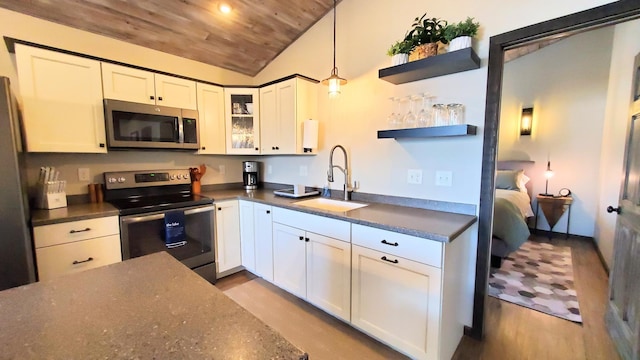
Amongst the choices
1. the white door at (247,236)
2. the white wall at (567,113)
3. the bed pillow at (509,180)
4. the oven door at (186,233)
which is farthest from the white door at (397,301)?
the white wall at (567,113)

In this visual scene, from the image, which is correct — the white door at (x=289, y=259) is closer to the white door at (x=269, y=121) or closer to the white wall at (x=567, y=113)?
the white door at (x=269, y=121)

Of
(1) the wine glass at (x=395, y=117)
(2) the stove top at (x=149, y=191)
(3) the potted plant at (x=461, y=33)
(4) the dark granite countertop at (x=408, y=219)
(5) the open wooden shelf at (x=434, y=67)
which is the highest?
(3) the potted plant at (x=461, y=33)

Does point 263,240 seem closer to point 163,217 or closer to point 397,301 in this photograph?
point 163,217

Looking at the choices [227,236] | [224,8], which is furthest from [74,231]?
[224,8]

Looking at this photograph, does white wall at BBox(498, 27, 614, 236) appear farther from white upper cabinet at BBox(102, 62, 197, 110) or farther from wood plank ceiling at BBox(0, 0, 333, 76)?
white upper cabinet at BBox(102, 62, 197, 110)

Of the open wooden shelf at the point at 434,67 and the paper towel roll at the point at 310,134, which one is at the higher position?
the open wooden shelf at the point at 434,67

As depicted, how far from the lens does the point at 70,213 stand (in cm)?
196

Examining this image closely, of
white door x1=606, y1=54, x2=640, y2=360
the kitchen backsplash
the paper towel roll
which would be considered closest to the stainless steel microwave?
the kitchen backsplash

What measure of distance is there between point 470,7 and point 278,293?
278cm

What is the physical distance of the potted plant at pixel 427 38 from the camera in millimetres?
1830

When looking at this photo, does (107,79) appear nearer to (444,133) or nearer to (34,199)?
(34,199)

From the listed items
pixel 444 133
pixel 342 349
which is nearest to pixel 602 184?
pixel 444 133

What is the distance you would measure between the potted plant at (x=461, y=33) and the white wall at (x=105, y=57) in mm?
2540

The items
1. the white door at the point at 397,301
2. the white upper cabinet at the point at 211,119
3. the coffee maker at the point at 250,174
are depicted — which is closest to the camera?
the white door at the point at 397,301
